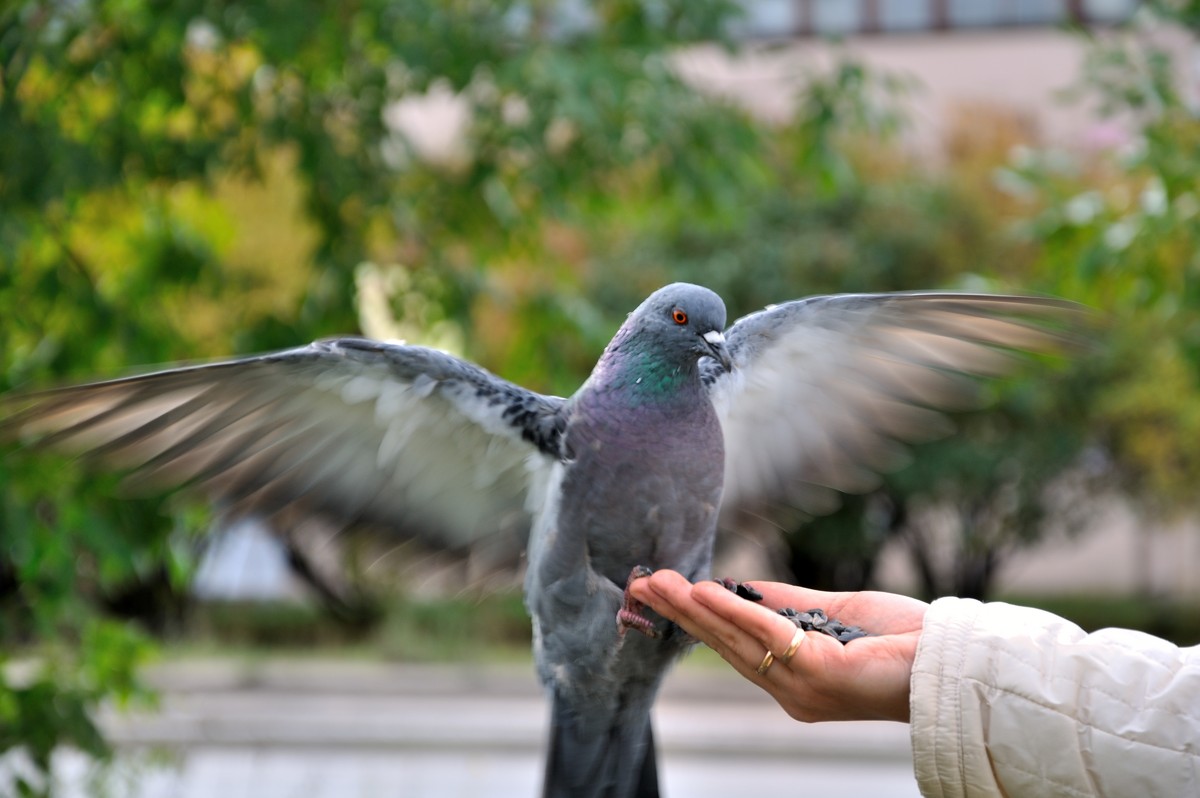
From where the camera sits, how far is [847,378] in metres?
2.49

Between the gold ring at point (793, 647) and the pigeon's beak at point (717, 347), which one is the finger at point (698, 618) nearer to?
the gold ring at point (793, 647)

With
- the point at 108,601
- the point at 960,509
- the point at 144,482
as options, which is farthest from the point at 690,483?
the point at 108,601

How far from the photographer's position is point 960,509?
42.9 feet

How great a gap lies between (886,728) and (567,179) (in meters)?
6.66

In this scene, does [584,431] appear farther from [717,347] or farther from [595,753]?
[595,753]

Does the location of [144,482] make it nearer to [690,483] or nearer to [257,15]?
[690,483]

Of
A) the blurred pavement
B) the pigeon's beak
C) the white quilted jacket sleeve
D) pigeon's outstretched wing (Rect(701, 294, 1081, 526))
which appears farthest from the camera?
the blurred pavement

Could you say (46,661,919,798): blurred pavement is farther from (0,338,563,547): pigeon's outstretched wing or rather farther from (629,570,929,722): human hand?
(629,570,929,722): human hand

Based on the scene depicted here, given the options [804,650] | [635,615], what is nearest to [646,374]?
[635,615]

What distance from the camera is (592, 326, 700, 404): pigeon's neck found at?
2.08 meters

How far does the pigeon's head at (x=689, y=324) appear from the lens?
2037 millimetres

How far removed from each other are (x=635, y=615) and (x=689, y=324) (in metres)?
0.49

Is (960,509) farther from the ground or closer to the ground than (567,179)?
closer to the ground

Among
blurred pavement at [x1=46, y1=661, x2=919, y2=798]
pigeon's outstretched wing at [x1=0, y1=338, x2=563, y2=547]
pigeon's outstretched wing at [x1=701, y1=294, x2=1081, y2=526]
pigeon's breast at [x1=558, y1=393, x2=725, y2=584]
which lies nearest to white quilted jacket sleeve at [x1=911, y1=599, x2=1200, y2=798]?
pigeon's breast at [x1=558, y1=393, x2=725, y2=584]
